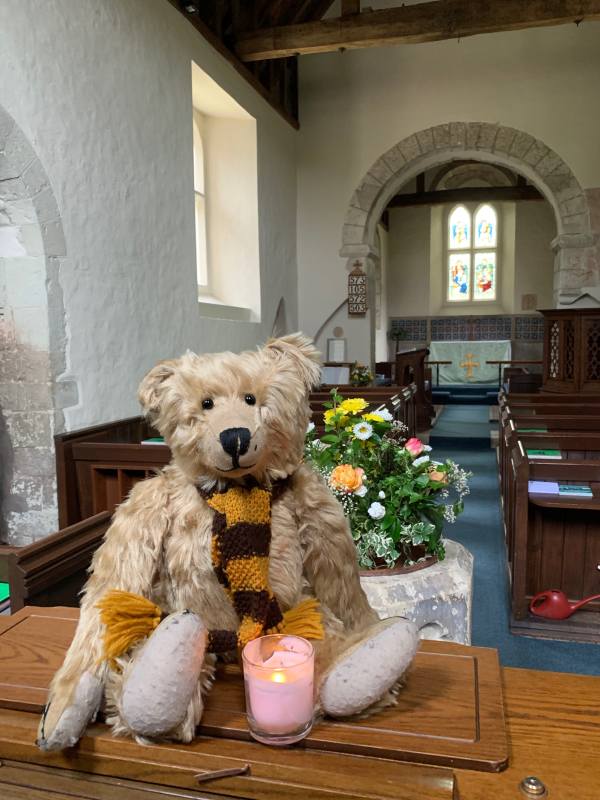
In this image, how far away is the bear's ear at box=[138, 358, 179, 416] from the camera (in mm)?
855

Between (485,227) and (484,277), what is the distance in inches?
40.5

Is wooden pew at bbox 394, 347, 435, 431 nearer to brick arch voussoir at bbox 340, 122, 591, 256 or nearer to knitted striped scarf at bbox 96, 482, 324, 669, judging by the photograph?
brick arch voussoir at bbox 340, 122, 591, 256

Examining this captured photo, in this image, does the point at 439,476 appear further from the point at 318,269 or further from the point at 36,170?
the point at 318,269

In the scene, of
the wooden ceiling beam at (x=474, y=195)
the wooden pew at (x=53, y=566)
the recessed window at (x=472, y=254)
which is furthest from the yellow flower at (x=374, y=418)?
the recessed window at (x=472, y=254)

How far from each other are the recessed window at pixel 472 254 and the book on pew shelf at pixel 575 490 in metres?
10.6

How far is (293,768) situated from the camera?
0.60 m

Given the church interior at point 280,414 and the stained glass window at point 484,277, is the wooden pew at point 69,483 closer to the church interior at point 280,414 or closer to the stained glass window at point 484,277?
the church interior at point 280,414

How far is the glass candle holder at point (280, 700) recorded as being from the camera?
62 centimetres

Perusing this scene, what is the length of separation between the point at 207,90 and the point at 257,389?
5.29m

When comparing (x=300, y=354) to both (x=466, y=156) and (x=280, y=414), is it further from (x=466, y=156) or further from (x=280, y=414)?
(x=466, y=156)

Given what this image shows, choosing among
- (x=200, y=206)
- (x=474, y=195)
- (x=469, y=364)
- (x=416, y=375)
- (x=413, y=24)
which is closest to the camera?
(x=413, y=24)

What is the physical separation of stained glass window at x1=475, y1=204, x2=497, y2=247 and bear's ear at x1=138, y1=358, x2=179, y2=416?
12691 mm

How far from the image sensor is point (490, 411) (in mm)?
8852

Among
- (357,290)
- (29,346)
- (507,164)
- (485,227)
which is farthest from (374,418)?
(485,227)
